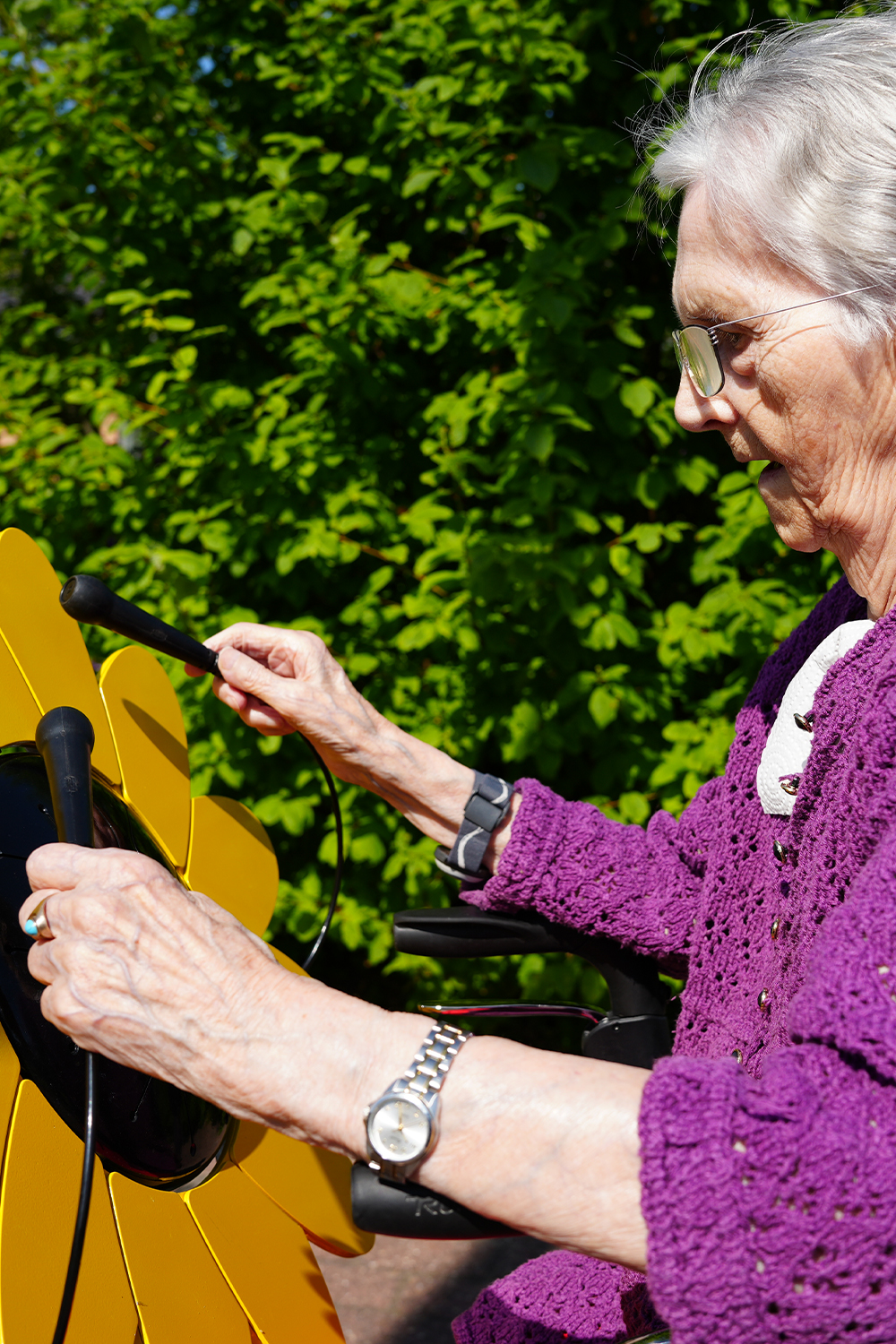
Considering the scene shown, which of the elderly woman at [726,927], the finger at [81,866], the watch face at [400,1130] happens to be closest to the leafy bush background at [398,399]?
the elderly woman at [726,927]

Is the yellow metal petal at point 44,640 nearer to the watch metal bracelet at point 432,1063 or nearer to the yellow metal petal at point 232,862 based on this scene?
the yellow metal petal at point 232,862

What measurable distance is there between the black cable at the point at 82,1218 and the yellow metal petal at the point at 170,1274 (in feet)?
0.27

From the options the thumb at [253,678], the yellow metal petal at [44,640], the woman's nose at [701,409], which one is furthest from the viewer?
the thumb at [253,678]

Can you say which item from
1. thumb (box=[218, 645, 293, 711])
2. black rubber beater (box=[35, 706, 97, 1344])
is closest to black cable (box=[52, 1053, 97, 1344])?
black rubber beater (box=[35, 706, 97, 1344])

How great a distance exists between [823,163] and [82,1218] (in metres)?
1.10

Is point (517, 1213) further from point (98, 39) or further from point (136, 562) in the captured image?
point (98, 39)

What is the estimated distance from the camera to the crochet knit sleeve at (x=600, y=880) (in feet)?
4.63

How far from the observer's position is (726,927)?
1269mm

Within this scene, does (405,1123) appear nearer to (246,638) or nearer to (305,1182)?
(305,1182)

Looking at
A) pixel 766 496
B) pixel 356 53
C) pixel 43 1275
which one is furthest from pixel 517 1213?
pixel 356 53

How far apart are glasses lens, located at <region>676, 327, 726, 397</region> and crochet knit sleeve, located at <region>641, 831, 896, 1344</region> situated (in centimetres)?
63

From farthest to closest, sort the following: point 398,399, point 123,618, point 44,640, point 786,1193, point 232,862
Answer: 1. point 398,399
2. point 232,862
3. point 123,618
4. point 44,640
5. point 786,1193

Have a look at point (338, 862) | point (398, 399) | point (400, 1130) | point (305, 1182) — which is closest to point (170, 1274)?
point (305, 1182)

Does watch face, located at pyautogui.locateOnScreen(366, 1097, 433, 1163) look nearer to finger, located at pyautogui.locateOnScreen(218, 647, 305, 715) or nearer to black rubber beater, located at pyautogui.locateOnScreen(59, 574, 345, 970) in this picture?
black rubber beater, located at pyautogui.locateOnScreen(59, 574, 345, 970)
